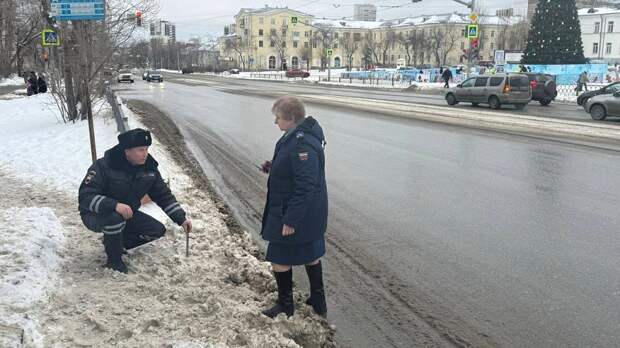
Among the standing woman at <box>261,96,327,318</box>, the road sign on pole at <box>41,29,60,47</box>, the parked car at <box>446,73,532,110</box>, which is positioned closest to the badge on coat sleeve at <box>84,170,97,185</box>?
the standing woman at <box>261,96,327,318</box>

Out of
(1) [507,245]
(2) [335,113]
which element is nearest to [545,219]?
(1) [507,245]

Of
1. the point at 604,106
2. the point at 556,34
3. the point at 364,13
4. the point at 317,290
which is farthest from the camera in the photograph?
the point at 364,13

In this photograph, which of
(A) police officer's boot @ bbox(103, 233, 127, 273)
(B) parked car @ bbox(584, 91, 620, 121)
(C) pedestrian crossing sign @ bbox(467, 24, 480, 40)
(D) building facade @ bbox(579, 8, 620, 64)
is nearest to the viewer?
(A) police officer's boot @ bbox(103, 233, 127, 273)

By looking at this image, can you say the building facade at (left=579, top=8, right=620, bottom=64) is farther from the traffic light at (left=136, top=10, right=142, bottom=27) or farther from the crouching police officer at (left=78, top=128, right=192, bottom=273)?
the crouching police officer at (left=78, top=128, right=192, bottom=273)

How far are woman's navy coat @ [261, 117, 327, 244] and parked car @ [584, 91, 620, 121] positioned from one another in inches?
712

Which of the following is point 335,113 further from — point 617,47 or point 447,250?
point 617,47

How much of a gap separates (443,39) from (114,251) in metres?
117

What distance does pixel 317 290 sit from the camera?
4.39 meters

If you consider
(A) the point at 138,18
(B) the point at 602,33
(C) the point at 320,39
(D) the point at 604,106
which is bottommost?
(D) the point at 604,106

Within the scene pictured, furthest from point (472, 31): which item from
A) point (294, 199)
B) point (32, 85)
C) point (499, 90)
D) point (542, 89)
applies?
point (294, 199)

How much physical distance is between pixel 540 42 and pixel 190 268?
52940 millimetres

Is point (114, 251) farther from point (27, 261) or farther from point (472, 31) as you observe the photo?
point (472, 31)

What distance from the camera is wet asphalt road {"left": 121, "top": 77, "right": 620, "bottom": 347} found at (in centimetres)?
424

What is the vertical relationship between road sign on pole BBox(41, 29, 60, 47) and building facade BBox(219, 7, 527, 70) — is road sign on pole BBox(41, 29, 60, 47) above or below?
below
